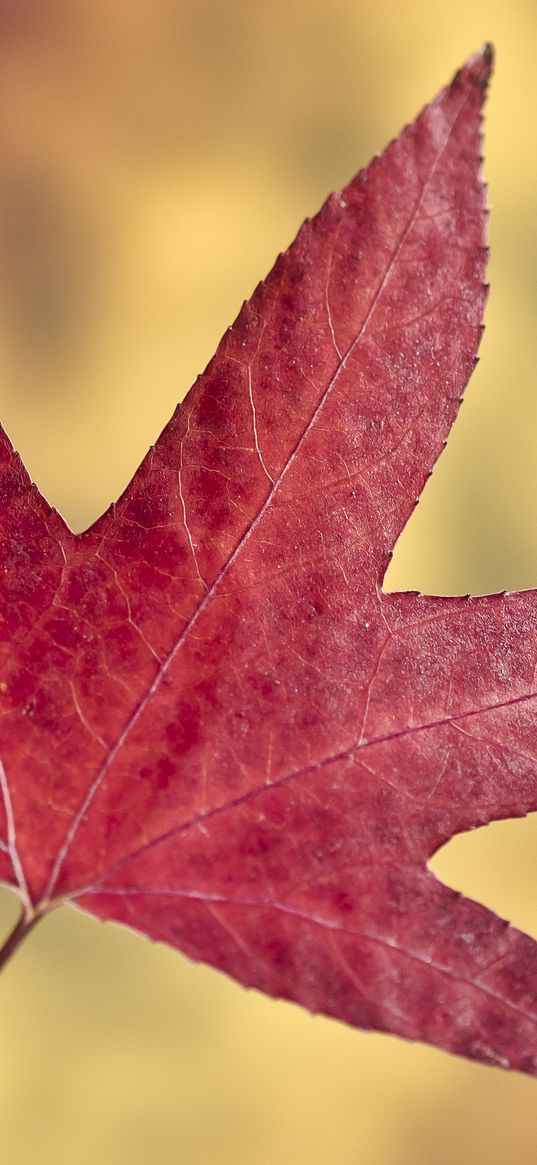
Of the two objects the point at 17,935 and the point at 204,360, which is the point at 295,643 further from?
the point at 204,360

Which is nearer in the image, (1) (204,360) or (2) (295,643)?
(2) (295,643)

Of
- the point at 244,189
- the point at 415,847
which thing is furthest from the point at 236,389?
the point at 244,189

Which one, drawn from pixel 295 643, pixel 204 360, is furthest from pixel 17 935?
pixel 204 360

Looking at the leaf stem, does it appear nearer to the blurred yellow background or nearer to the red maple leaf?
the red maple leaf


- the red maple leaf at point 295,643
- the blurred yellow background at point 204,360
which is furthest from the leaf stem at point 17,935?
the blurred yellow background at point 204,360

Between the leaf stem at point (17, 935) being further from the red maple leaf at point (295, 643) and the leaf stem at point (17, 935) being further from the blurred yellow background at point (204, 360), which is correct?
the blurred yellow background at point (204, 360)

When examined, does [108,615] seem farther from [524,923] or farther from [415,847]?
[524,923]
